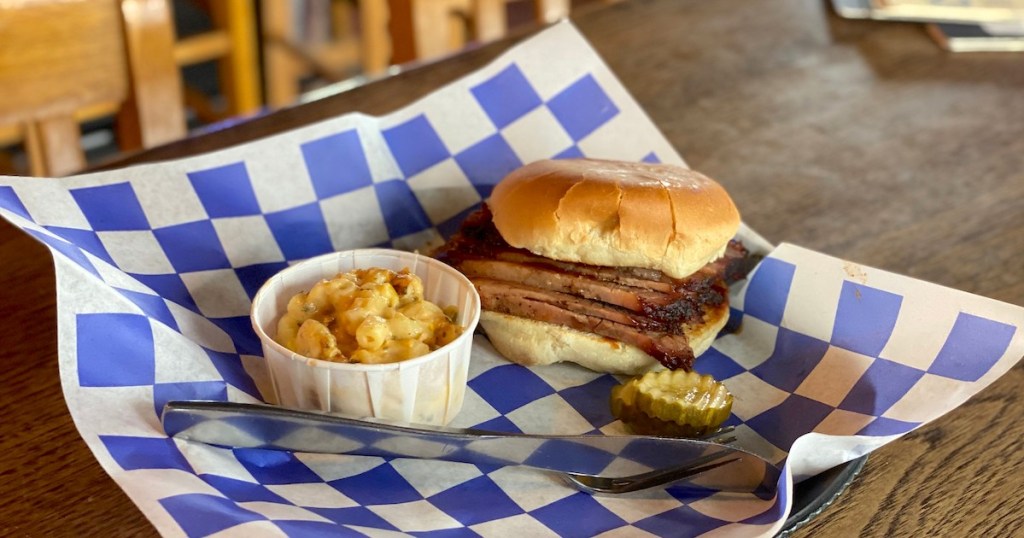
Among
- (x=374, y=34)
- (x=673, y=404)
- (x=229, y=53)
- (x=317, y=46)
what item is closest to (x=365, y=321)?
(x=673, y=404)

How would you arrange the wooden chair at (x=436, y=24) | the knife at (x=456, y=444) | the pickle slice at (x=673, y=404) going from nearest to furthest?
the knife at (x=456, y=444) < the pickle slice at (x=673, y=404) < the wooden chair at (x=436, y=24)

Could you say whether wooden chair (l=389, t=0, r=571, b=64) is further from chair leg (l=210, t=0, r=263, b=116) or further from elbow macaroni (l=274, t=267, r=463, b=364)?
elbow macaroni (l=274, t=267, r=463, b=364)

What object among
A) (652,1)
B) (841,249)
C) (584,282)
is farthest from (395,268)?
(652,1)

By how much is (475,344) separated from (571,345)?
174 mm

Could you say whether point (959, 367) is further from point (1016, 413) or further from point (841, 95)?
point (841, 95)

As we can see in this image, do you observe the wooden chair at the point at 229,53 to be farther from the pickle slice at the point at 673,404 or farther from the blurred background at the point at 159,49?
the pickle slice at the point at 673,404

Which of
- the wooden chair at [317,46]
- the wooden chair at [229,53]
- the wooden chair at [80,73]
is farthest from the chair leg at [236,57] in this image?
the wooden chair at [80,73]

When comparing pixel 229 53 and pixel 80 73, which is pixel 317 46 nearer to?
pixel 229 53

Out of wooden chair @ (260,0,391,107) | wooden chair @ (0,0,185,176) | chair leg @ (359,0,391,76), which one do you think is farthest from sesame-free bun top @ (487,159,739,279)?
chair leg @ (359,0,391,76)

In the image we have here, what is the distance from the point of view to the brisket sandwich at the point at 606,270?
1.53 meters

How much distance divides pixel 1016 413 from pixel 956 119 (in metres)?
1.14

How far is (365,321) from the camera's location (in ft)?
4.38

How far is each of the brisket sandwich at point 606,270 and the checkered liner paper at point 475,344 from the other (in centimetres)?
7

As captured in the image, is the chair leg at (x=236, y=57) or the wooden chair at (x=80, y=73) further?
the chair leg at (x=236, y=57)
